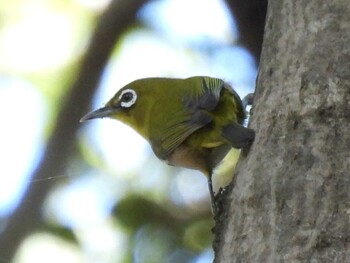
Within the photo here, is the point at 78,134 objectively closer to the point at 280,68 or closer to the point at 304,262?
the point at 280,68

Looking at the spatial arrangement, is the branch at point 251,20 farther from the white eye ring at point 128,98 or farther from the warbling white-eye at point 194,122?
the white eye ring at point 128,98

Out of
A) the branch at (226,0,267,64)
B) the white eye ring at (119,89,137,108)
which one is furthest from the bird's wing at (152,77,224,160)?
the white eye ring at (119,89,137,108)

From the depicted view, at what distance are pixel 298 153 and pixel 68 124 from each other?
1296mm

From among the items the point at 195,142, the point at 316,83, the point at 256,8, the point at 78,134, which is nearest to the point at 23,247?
the point at 78,134

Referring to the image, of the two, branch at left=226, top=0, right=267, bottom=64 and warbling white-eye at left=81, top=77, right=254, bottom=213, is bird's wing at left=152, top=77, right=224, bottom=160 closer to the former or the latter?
warbling white-eye at left=81, top=77, right=254, bottom=213

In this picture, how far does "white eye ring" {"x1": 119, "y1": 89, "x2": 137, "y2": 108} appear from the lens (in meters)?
3.57

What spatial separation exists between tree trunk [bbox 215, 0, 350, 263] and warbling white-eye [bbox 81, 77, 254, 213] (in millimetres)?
140

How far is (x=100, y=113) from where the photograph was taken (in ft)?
11.3

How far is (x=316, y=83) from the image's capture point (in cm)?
229

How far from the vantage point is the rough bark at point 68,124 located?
312cm

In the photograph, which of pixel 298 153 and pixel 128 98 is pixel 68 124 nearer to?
pixel 128 98

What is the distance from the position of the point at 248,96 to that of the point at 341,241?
1175 millimetres

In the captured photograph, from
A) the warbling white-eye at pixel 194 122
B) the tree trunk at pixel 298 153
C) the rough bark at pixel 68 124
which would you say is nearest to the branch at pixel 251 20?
the warbling white-eye at pixel 194 122

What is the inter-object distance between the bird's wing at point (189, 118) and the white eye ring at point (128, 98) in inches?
18.0
